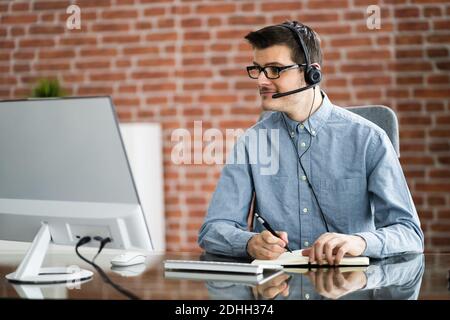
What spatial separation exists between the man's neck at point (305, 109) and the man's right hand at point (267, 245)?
480 mm

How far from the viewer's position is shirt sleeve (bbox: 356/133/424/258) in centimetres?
156

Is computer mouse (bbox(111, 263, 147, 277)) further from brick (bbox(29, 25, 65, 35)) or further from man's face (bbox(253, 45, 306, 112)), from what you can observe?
brick (bbox(29, 25, 65, 35))

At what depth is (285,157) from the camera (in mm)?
1876

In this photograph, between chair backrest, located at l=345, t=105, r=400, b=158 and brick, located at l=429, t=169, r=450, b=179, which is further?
brick, located at l=429, t=169, r=450, b=179

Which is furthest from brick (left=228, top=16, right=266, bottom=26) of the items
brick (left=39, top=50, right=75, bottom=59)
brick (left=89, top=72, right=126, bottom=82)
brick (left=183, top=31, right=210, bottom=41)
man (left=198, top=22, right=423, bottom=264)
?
man (left=198, top=22, right=423, bottom=264)

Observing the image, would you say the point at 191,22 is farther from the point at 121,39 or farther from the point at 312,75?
the point at 312,75

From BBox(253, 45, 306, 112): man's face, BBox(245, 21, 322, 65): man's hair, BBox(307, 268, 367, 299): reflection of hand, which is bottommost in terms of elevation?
BBox(307, 268, 367, 299): reflection of hand

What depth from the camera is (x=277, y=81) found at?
6.13 ft

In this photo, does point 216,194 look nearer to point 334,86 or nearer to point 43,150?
point 43,150

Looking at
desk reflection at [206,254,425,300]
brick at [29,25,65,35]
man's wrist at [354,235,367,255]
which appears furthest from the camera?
brick at [29,25,65,35]

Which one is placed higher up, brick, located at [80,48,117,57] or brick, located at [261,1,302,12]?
brick, located at [261,1,302,12]

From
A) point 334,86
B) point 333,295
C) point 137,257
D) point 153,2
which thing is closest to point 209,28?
point 153,2

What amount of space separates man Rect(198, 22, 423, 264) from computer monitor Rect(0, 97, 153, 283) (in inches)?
18.6

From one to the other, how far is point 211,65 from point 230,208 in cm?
164
